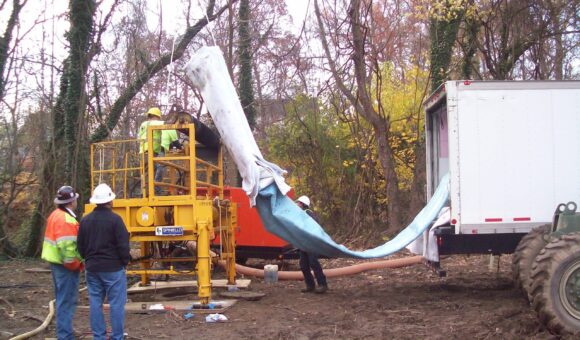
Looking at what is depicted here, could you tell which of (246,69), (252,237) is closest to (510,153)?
(252,237)

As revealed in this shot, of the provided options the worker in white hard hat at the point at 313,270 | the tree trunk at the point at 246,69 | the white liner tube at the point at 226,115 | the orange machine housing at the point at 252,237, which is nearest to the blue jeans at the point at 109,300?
the white liner tube at the point at 226,115

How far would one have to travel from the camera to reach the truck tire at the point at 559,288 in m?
6.66

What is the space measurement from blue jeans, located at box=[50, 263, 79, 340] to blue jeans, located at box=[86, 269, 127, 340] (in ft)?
1.38

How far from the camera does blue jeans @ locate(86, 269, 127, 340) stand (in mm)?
6477

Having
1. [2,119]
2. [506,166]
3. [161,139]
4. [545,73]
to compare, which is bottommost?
[506,166]

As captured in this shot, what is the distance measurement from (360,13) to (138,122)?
354 inches

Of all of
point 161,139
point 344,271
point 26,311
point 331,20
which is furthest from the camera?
point 331,20

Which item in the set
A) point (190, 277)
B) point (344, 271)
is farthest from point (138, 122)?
point (344, 271)

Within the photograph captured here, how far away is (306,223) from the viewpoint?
349 inches

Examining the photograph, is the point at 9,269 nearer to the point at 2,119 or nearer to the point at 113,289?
the point at 2,119

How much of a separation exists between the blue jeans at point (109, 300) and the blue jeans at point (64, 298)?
0.42m

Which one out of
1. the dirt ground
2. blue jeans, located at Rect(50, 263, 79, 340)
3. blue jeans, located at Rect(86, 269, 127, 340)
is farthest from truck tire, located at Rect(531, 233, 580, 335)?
blue jeans, located at Rect(50, 263, 79, 340)

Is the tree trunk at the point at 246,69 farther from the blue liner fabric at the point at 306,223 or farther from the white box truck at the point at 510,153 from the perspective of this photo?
the white box truck at the point at 510,153

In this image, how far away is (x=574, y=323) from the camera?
6672 millimetres
